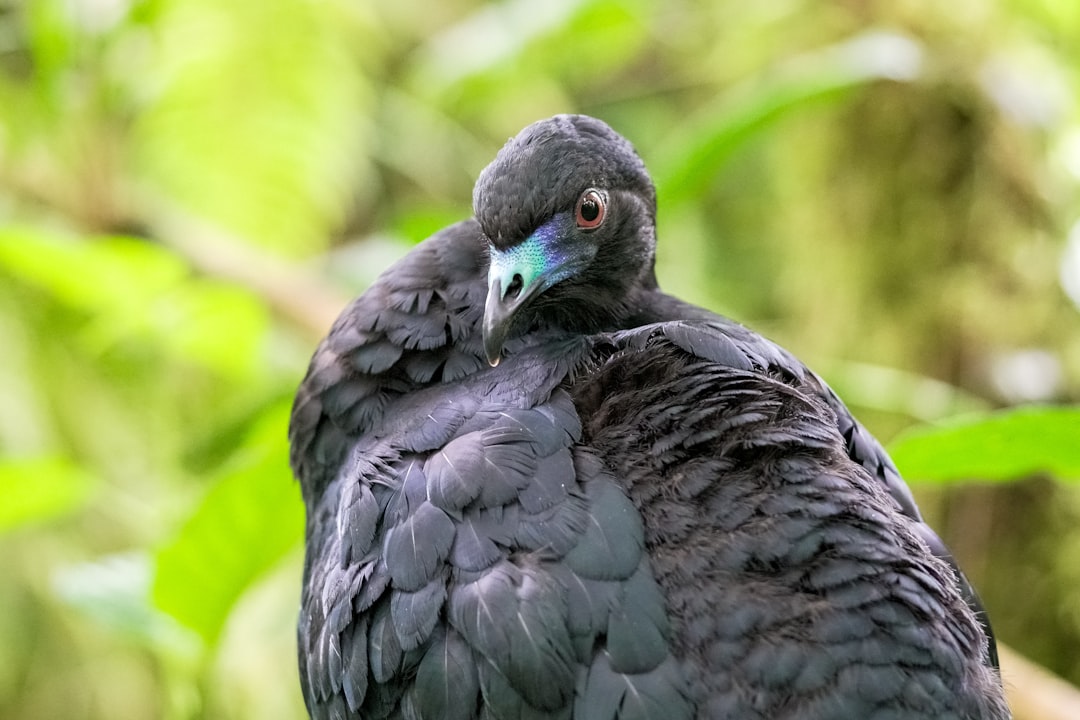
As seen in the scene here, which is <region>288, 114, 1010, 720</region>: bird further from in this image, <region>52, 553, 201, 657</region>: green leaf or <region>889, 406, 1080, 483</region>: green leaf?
<region>52, 553, 201, 657</region>: green leaf

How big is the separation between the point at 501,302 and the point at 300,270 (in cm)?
213

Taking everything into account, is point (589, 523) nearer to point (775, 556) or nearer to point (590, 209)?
point (775, 556)

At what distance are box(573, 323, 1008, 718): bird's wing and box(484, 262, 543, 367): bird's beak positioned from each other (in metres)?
0.18

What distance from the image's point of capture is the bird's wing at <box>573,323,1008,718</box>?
4.18 feet

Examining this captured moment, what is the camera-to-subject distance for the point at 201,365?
4094 millimetres

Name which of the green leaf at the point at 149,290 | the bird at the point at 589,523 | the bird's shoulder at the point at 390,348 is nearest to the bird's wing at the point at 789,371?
the bird at the point at 589,523

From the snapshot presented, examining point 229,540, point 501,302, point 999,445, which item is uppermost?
point 501,302

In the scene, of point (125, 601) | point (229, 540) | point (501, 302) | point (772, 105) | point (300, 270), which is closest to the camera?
point (501, 302)

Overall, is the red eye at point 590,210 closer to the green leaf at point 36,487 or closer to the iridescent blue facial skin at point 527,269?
the iridescent blue facial skin at point 527,269

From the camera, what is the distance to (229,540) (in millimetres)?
1940

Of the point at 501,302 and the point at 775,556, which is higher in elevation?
the point at 501,302

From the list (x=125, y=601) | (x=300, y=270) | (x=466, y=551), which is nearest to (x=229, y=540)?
(x=125, y=601)

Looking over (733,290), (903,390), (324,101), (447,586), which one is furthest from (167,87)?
(447,586)

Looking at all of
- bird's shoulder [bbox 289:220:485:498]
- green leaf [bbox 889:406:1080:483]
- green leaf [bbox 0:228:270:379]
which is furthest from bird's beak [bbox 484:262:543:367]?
green leaf [bbox 0:228:270:379]
